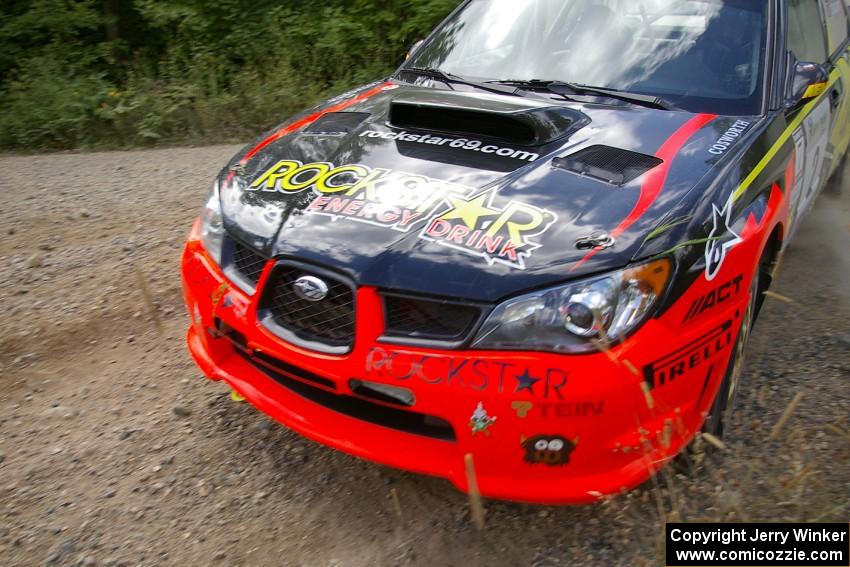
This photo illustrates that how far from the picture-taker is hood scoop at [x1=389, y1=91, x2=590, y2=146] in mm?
2887

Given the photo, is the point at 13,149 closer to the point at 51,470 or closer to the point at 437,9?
the point at 437,9

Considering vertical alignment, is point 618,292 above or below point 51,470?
above

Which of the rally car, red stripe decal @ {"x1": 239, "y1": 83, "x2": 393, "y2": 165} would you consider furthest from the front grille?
red stripe decal @ {"x1": 239, "y1": 83, "x2": 393, "y2": 165}

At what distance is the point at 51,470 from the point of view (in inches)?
113

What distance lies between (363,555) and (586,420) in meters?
0.87

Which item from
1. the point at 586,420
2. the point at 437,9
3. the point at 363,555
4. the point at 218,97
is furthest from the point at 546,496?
the point at 437,9

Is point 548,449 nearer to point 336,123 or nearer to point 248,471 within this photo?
point 248,471

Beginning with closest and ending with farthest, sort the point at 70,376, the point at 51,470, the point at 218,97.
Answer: the point at 51,470, the point at 70,376, the point at 218,97

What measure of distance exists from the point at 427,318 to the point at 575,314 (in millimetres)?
443

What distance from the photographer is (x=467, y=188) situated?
2.60 meters

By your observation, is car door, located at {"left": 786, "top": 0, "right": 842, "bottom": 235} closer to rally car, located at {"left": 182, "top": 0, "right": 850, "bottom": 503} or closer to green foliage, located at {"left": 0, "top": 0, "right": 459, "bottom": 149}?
rally car, located at {"left": 182, "top": 0, "right": 850, "bottom": 503}

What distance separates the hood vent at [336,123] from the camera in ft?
10.6

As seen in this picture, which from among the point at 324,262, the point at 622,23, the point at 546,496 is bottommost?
the point at 546,496

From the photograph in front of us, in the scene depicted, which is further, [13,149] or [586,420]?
[13,149]
